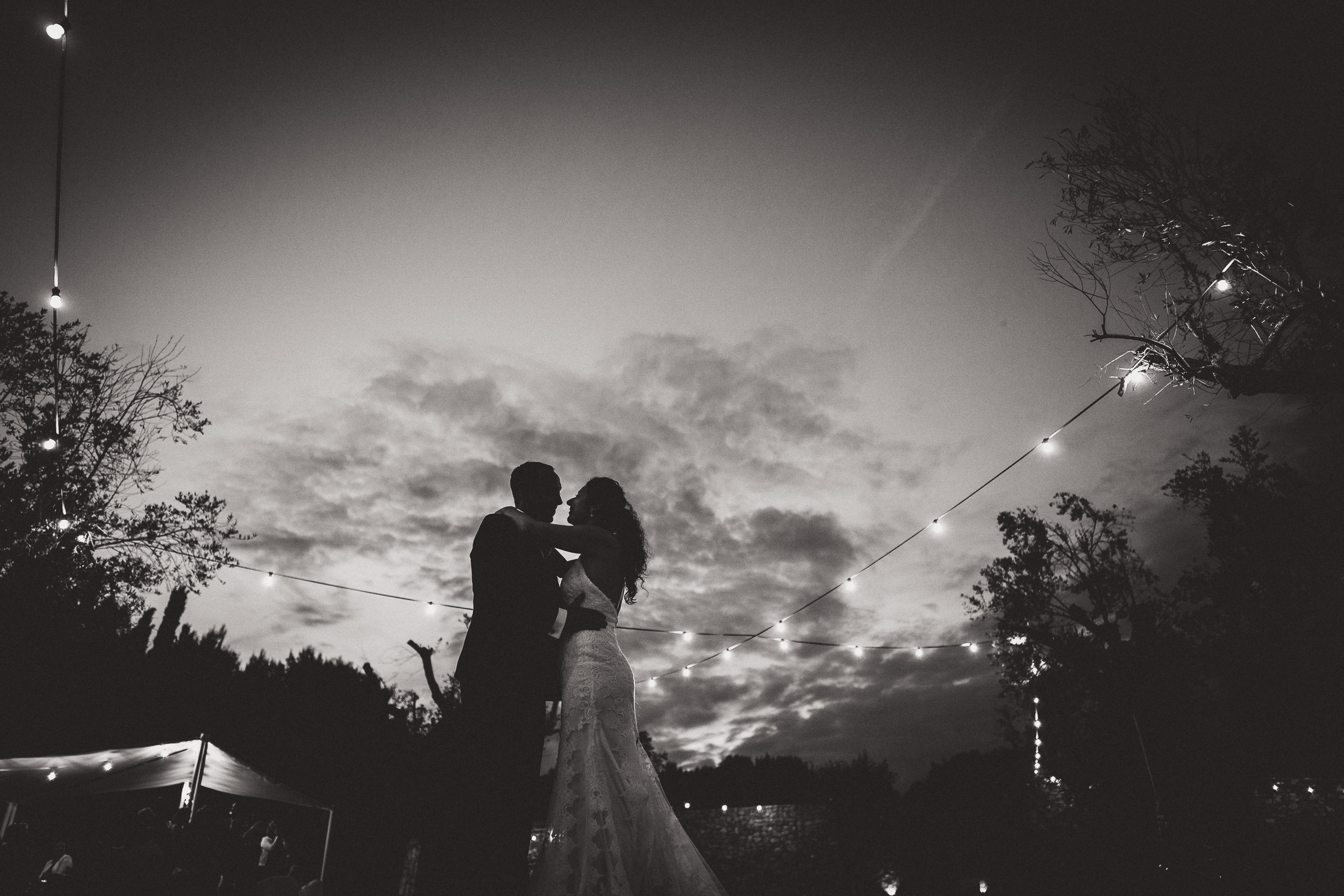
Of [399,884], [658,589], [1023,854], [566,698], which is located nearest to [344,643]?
[399,884]

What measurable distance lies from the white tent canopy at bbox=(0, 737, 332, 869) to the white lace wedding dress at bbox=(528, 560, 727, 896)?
791 cm

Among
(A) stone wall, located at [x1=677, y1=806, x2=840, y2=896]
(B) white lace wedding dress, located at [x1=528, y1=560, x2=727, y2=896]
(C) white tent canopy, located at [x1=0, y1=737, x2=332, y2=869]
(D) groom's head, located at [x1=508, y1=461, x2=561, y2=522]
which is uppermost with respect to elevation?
(D) groom's head, located at [x1=508, y1=461, x2=561, y2=522]

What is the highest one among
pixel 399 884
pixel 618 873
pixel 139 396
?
pixel 139 396

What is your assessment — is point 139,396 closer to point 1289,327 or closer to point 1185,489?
point 1289,327

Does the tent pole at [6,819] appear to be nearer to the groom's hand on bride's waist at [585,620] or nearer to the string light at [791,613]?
the string light at [791,613]

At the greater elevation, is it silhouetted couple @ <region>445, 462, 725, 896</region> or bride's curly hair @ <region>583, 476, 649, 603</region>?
bride's curly hair @ <region>583, 476, 649, 603</region>

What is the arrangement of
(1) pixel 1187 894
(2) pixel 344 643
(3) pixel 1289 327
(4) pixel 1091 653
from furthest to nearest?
1. (2) pixel 344 643
2. (4) pixel 1091 653
3. (1) pixel 1187 894
4. (3) pixel 1289 327

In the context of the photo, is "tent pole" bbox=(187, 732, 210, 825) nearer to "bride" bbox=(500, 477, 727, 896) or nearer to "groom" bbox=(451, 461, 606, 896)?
"bride" bbox=(500, 477, 727, 896)

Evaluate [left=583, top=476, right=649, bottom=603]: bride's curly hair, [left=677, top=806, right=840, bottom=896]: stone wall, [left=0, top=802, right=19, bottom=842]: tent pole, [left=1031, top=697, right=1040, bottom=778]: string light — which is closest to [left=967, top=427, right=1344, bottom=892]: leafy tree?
[left=1031, top=697, right=1040, bottom=778]: string light

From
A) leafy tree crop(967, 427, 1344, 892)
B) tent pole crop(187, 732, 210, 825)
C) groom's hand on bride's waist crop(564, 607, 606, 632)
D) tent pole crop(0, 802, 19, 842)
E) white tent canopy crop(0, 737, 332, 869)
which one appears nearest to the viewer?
groom's hand on bride's waist crop(564, 607, 606, 632)

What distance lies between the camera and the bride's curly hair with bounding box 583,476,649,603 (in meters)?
3.60

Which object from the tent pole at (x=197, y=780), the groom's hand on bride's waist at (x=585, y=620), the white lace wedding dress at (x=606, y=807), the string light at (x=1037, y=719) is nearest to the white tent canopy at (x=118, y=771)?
the tent pole at (x=197, y=780)

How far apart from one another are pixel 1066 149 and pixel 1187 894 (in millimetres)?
10253

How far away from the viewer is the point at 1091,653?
656 inches
